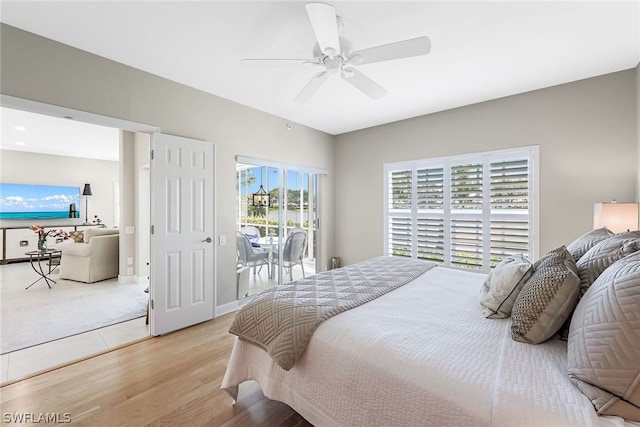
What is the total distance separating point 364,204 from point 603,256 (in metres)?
3.58

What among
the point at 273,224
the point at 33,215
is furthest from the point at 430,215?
the point at 33,215

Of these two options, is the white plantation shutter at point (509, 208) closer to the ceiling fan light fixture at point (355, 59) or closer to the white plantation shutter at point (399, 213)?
the white plantation shutter at point (399, 213)

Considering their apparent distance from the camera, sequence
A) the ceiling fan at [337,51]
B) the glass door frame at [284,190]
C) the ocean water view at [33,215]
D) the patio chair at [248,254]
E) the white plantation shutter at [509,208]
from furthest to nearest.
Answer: the ocean water view at [33,215]
the glass door frame at [284,190]
the patio chair at [248,254]
the white plantation shutter at [509,208]
the ceiling fan at [337,51]

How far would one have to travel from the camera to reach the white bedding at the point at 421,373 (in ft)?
3.05

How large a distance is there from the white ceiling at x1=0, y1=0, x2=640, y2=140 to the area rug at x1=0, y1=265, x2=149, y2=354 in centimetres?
278

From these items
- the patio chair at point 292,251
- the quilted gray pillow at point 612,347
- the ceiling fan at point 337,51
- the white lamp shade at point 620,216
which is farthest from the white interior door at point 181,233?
the white lamp shade at point 620,216

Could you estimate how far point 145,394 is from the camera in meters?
1.97

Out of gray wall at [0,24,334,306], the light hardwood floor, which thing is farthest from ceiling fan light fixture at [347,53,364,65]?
the light hardwood floor

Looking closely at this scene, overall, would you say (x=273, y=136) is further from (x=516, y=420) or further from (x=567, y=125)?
(x=516, y=420)

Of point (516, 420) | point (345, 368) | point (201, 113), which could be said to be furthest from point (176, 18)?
point (516, 420)

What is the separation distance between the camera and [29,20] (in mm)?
2092

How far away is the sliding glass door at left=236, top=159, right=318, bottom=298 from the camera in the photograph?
3.90 meters

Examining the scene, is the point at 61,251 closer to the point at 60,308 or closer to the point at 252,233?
the point at 60,308

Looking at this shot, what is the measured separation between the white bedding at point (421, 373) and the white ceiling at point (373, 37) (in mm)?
2033
